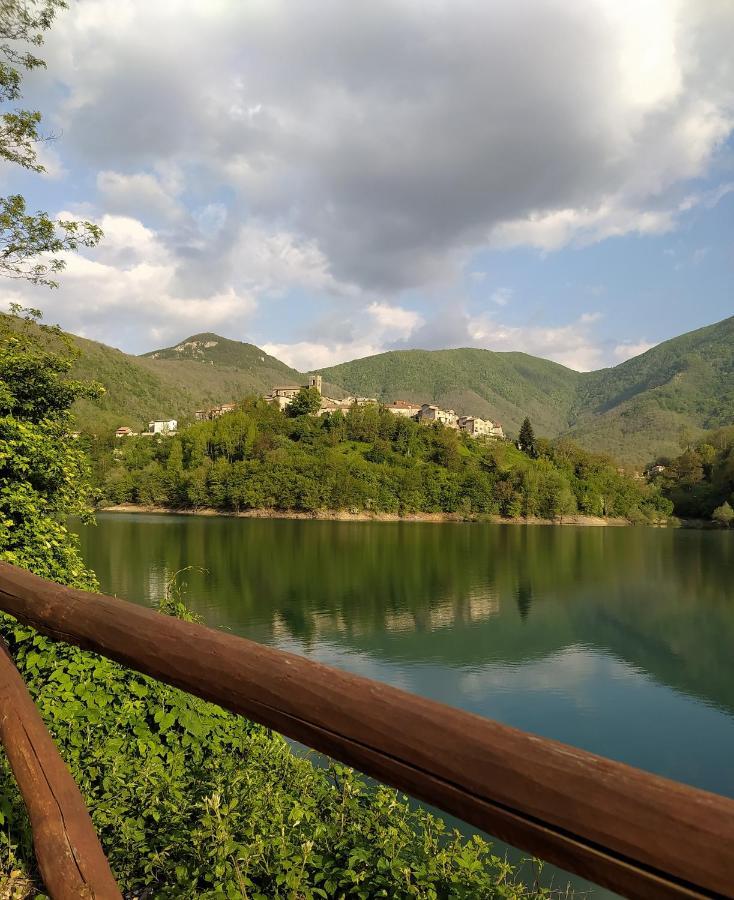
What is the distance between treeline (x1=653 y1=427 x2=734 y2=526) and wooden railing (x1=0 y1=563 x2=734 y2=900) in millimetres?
73651

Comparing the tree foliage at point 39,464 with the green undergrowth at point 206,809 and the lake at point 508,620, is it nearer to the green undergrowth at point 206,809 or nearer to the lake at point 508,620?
the green undergrowth at point 206,809

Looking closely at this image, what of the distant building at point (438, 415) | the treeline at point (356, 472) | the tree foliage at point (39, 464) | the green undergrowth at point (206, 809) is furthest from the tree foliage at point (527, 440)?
the green undergrowth at point (206, 809)

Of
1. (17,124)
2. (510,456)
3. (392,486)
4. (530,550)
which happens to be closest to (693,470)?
(510,456)

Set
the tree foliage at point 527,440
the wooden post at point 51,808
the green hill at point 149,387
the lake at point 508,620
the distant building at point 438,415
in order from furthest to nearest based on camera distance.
A: 1. the green hill at point 149,387
2. the distant building at point 438,415
3. the tree foliage at point 527,440
4. the lake at point 508,620
5. the wooden post at point 51,808

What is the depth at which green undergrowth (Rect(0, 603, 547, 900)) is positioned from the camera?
274cm

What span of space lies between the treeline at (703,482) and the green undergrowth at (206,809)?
2794 inches

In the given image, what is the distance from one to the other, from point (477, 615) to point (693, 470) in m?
65.1

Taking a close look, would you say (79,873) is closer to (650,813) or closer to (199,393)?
(650,813)

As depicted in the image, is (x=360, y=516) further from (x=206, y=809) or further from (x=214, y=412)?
(x=206, y=809)

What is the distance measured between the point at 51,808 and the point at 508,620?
2024 centimetres

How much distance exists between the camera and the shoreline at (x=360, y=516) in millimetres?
63156

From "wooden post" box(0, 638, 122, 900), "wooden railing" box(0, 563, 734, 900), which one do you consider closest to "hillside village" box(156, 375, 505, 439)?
"wooden post" box(0, 638, 122, 900)

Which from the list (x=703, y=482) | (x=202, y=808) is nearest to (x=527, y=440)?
(x=703, y=482)

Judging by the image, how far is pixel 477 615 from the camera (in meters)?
20.9
